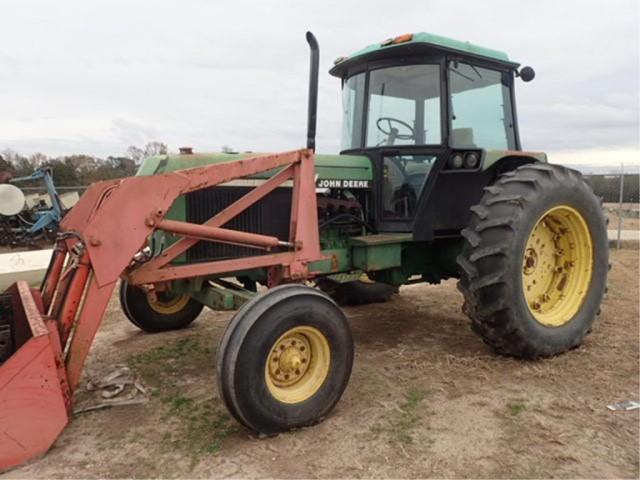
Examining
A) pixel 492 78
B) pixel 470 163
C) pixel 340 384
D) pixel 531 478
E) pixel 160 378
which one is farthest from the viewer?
pixel 492 78

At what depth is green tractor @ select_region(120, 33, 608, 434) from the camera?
3865mm

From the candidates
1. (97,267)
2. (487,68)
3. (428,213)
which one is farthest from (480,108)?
(97,267)

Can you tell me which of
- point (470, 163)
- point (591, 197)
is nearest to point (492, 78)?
point (470, 163)

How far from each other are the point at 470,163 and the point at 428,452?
2.41 metres

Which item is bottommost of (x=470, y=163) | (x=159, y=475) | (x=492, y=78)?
(x=159, y=475)

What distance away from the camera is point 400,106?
4.50 metres

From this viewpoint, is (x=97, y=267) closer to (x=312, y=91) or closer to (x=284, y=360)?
(x=284, y=360)

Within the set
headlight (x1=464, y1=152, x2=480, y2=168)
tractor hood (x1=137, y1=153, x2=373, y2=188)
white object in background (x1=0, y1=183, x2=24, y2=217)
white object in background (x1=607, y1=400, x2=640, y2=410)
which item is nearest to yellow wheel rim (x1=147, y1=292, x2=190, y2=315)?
tractor hood (x1=137, y1=153, x2=373, y2=188)

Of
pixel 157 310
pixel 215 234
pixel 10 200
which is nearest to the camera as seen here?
pixel 215 234

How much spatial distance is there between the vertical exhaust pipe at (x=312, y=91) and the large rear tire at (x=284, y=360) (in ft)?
4.43

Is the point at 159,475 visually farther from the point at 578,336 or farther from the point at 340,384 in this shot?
the point at 578,336

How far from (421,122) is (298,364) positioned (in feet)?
7.64

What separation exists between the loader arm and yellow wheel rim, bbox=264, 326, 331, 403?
592 mm

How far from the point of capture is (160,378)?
13.2 feet
